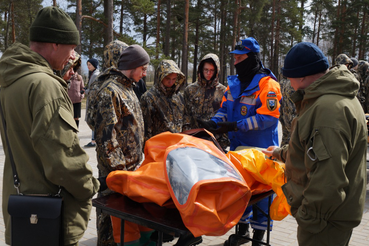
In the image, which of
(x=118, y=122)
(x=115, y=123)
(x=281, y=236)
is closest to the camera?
(x=115, y=123)

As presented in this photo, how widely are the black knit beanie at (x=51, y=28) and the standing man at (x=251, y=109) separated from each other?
6.70 feet

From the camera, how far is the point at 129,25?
106ft

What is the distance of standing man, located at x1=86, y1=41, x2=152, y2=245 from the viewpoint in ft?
9.84

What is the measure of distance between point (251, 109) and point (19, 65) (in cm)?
251

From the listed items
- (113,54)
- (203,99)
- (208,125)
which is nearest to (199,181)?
(208,125)

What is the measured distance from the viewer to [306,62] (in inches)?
84.8

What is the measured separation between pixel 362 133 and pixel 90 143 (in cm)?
791

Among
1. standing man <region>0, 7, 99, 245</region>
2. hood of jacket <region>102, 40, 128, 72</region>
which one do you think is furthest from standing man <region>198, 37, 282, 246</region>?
standing man <region>0, 7, 99, 245</region>

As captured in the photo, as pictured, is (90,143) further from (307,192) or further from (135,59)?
(307,192)

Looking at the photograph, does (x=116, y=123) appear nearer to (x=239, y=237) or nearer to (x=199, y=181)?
(x=199, y=181)

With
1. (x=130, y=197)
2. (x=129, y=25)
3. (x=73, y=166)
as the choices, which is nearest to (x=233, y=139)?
(x=130, y=197)

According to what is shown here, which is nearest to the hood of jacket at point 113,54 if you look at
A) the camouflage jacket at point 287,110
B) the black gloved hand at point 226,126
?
the black gloved hand at point 226,126

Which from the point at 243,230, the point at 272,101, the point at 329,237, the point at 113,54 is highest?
the point at 113,54

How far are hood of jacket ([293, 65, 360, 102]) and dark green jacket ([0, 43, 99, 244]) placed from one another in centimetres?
142
